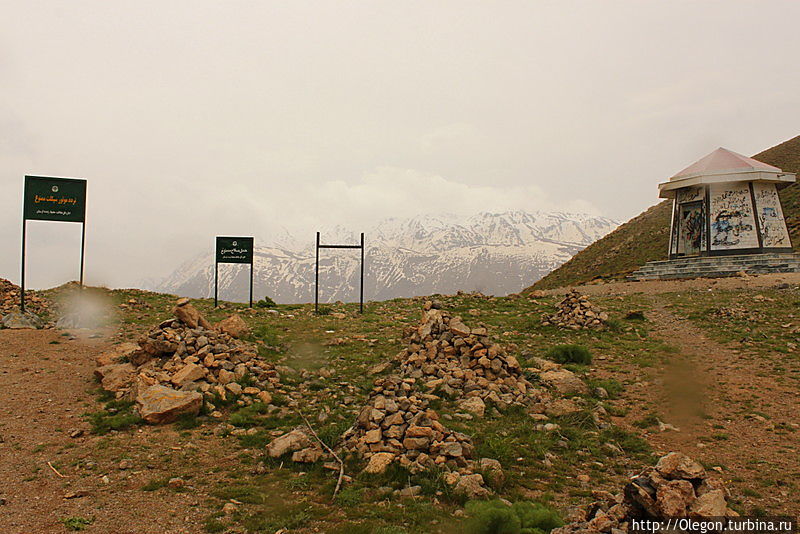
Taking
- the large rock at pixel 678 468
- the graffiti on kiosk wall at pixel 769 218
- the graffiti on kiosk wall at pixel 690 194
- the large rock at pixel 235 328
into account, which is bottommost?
the large rock at pixel 678 468

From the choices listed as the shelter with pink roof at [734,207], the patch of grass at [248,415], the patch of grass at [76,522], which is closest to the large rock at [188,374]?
the patch of grass at [248,415]

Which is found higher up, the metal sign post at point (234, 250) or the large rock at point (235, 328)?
the metal sign post at point (234, 250)

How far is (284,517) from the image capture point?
543 cm

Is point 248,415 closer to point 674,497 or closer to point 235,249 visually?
point 674,497

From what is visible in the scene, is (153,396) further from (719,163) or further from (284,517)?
(719,163)

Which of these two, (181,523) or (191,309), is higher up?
(191,309)

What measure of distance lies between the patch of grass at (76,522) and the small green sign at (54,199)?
1552 centimetres

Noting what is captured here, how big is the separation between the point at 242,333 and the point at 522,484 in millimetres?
10604

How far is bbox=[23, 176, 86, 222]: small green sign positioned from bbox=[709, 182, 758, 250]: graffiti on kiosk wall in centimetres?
3958

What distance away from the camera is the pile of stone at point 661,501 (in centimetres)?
429

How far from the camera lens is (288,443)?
732 cm

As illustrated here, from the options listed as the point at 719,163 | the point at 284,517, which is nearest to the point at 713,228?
the point at 719,163

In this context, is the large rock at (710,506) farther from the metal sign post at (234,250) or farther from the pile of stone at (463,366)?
the metal sign post at (234,250)

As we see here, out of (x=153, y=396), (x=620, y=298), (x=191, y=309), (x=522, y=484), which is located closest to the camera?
(x=522, y=484)
